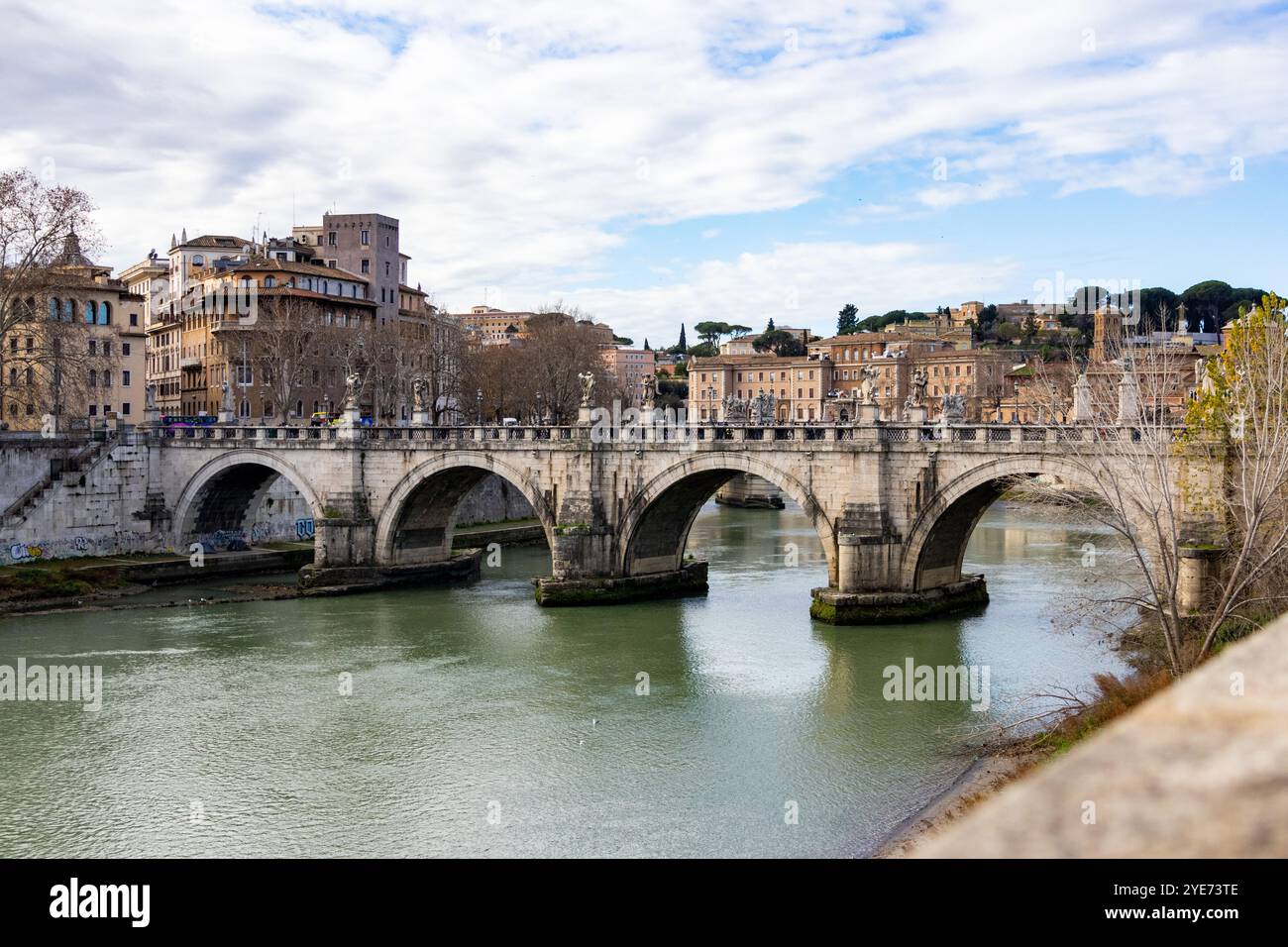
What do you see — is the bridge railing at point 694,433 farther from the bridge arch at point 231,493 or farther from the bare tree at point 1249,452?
the bare tree at point 1249,452

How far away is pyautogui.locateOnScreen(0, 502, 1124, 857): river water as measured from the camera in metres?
13.9

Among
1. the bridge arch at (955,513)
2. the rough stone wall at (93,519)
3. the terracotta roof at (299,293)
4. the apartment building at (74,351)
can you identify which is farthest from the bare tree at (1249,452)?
the terracotta roof at (299,293)

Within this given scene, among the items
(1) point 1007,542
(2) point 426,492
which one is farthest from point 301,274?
(1) point 1007,542

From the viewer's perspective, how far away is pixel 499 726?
18.3 metres

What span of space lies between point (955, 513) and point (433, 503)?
630 inches

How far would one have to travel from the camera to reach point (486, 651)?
942 inches

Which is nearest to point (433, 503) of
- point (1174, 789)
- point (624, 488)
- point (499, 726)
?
point (624, 488)

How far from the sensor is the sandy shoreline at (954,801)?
12.7 meters

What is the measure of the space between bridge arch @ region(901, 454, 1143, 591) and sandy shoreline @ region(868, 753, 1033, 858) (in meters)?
9.10

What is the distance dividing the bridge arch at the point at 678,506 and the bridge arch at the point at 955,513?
75.5 inches

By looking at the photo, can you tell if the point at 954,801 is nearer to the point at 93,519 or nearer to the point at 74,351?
the point at 93,519

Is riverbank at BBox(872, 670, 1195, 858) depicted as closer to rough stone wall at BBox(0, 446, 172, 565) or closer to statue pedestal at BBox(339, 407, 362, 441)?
statue pedestal at BBox(339, 407, 362, 441)

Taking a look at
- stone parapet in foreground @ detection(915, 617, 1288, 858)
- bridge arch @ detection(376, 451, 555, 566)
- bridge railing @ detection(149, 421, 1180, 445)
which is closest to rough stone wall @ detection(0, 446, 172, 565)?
bridge railing @ detection(149, 421, 1180, 445)
